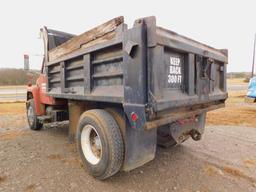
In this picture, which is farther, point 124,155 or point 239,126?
point 239,126

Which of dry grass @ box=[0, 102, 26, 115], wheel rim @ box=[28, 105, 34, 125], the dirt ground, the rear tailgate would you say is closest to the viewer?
the rear tailgate

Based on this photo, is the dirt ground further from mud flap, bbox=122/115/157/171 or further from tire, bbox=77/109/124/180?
mud flap, bbox=122/115/157/171

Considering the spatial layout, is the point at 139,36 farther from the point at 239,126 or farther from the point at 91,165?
the point at 239,126

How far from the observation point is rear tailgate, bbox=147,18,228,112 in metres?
1.98

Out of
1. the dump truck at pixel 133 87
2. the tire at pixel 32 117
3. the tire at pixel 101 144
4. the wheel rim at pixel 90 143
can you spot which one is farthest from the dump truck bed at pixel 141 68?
the tire at pixel 32 117

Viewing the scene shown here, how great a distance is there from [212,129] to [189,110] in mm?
3194

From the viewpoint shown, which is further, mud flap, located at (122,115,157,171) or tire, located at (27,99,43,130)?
tire, located at (27,99,43,130)

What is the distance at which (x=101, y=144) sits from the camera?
2414mm

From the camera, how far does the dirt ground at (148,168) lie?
99.0 inches

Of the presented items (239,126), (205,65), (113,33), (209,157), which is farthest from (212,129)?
(113,33)

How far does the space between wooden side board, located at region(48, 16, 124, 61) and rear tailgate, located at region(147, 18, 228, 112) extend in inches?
21.6

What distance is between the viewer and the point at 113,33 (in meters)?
2.32

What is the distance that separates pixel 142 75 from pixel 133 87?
173 mm

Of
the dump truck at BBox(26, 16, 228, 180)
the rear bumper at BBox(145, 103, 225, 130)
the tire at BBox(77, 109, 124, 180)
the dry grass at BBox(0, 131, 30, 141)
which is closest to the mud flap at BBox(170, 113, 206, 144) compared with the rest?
the dump truck at BBox(26, 16, 228, 180)
